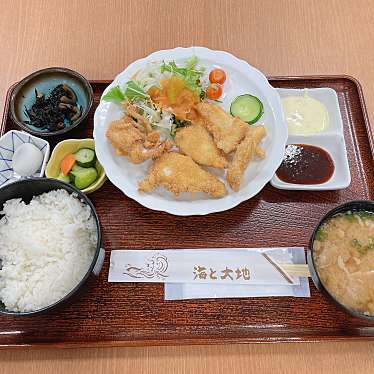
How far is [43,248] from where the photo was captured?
1.84 m

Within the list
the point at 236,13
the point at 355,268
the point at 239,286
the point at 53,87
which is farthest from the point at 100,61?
the point at 355,268

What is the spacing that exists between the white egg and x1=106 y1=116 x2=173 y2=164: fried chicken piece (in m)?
0.37

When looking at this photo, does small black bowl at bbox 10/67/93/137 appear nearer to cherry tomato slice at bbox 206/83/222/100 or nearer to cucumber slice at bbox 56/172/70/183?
cucumber slice at bbox 56/172/70/183

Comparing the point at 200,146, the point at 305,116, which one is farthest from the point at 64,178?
the point at 305,116

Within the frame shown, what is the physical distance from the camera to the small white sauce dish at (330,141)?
2086 mm

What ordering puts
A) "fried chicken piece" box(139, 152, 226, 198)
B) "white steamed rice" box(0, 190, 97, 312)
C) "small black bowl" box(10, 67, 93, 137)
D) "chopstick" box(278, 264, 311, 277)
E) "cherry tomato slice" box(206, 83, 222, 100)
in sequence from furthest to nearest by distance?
"cherry tomato slice" box(206, 83, 222, 100) → "small black bowl" box(10, 67, 93, 137) → "fried chicken piece" box(139, 152, 226, 198) → "chopstick" box(278, 264, 311, 277) → "white steamed rice" box(0, 190, 97, 312)

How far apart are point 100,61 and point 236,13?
924mm

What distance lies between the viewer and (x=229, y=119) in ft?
7.19

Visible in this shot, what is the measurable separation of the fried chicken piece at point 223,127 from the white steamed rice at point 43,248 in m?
0.71

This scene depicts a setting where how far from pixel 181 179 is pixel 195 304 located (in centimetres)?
55

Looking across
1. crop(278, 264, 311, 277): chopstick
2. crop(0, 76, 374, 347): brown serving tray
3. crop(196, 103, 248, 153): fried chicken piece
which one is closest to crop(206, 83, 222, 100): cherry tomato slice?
crop(196, 103, 248, 153): fried chicken piece

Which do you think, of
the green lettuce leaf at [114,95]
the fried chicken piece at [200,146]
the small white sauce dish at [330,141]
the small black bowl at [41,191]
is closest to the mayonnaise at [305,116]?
the small white sauce dish at [330,141]

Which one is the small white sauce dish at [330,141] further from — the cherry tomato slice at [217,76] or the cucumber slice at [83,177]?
the cucumber slice at [83,177]

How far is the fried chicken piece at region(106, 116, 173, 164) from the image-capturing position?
212 cm
